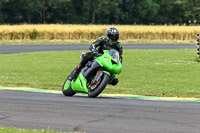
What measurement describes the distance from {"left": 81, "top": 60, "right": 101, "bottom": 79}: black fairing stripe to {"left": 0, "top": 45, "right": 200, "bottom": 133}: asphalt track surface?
59 cm

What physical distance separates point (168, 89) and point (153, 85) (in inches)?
45.8

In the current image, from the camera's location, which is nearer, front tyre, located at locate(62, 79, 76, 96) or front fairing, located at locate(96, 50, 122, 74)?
front fairing, located at locate(96, 50, 122, 74)

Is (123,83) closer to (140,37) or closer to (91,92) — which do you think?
(91,92)

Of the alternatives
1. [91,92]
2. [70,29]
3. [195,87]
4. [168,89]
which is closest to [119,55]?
[91,92]

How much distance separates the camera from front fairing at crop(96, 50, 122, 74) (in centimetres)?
1066

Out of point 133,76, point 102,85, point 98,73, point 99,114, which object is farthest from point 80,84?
point 133,76

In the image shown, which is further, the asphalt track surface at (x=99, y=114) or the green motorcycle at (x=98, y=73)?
the green motorcycle at (x=98, y=73)

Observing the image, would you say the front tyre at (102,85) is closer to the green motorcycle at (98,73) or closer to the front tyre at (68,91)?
the green motorcycle at (98,73)

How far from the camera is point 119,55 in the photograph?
11.4 meters

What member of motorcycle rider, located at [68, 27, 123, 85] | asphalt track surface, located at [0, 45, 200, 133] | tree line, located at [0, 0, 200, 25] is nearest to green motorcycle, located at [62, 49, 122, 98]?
motorcycle rider, located at [68, 27, 123, 85]

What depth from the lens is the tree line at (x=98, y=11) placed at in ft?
257

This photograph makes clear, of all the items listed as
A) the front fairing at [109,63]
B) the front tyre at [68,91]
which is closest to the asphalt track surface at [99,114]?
the front tyre at [68,91]

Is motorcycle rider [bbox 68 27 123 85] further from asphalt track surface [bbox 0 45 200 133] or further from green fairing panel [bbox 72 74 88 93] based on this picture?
asphalt track surface [bbox 0 45 200 133]

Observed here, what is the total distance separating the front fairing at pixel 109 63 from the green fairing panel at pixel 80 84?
706mm
